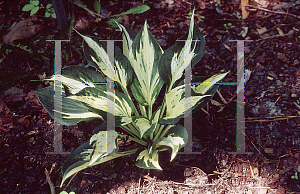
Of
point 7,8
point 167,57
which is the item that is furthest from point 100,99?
point 7,8

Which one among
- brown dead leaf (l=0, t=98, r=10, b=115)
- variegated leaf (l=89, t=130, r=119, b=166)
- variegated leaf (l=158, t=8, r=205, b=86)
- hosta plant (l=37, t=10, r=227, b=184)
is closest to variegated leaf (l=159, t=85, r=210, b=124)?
hosta plant (l=37, t=10, r=227, b=184)

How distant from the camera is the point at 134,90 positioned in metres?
1.24

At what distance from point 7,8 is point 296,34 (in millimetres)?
2130

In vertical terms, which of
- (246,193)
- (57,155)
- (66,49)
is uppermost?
(66,49)

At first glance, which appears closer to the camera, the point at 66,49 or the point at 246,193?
the point at 246,193

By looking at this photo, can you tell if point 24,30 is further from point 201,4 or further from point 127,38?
point 201,4

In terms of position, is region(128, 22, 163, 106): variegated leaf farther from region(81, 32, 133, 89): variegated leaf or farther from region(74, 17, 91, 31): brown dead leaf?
region(74, 17, 91, 31): brown dead leaf

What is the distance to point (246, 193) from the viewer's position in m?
1.32

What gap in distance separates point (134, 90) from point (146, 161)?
1.17 ft

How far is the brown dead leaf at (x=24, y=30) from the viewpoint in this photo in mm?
1713

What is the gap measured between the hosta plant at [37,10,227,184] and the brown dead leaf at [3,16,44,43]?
2.59 feet

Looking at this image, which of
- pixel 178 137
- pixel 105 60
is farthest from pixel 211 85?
pixel 105 60

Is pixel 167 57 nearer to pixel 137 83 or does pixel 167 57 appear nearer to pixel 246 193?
pixel 137 83

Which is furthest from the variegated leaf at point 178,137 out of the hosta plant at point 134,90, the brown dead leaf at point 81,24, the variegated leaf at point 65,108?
the brown dead leaf at point 81,24
